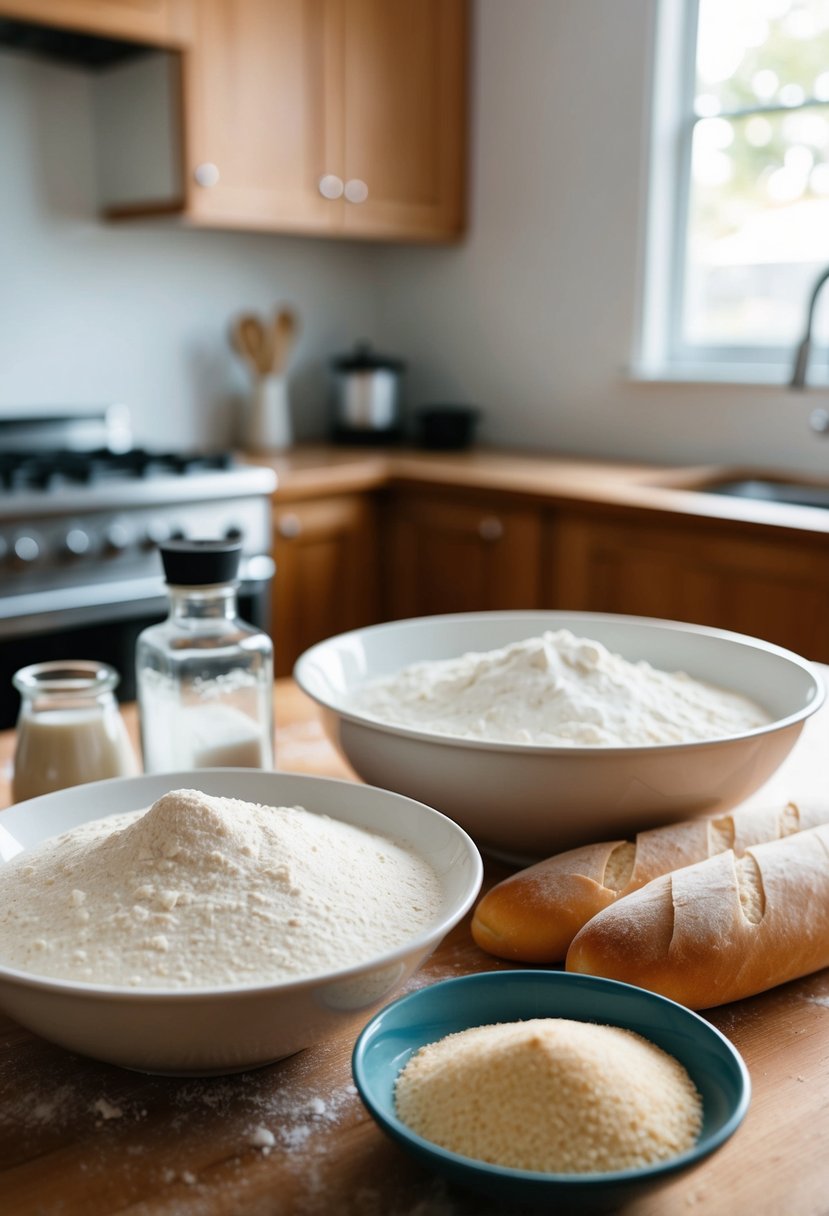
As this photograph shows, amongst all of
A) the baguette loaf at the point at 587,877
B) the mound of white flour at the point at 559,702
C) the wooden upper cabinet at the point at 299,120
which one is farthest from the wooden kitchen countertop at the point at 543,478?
the baguette loaf at the point at 587,877

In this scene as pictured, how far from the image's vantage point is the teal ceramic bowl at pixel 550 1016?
448 mm

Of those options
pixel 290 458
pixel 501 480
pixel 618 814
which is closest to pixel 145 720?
pixel 618 814

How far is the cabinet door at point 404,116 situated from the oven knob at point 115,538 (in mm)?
1193

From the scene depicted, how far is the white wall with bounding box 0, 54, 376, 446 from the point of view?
2.73 meters

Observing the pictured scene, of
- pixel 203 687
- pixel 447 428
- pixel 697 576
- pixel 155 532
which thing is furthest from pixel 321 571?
pixel 203 687

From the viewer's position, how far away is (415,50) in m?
3.07

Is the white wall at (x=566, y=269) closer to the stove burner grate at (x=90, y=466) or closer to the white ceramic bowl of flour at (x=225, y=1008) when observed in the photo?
the stove burner grate at (x=90, y=466)

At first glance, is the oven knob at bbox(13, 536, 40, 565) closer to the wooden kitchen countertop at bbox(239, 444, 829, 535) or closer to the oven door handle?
the oven door handle

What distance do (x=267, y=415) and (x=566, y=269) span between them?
3.00ft

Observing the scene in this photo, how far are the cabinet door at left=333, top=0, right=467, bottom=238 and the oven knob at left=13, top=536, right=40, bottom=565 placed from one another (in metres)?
1.34

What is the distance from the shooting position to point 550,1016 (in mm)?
572

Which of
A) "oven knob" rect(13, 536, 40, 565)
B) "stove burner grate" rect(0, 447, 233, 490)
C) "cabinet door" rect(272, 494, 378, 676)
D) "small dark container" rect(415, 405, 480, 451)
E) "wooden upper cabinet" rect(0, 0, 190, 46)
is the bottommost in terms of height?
"cabinet door" rect(272, 494, 378, 676)

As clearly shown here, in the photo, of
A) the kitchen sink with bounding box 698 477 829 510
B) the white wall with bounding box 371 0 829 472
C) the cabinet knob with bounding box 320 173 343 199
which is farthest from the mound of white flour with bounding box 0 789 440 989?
the cabinet knob with bounding box 320 173 343 199

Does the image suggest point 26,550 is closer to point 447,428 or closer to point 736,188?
point 447,428
